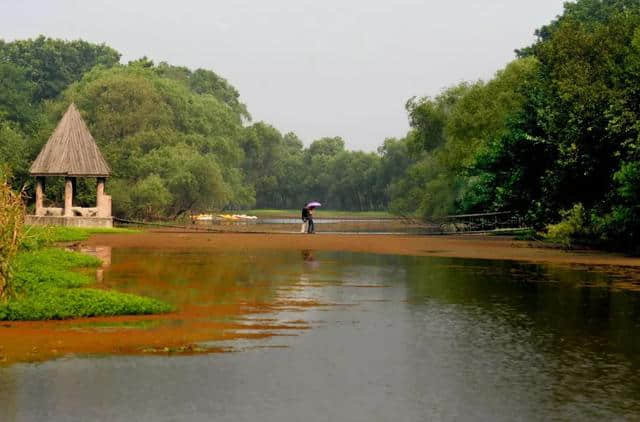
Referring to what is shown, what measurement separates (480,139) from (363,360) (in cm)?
4959

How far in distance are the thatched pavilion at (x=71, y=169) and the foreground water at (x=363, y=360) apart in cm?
3319

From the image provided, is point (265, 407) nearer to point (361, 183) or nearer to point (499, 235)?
point (499, 235)

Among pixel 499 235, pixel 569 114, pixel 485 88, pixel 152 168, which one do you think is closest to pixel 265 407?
pixel 569 114

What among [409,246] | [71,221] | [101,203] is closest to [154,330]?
[409,246]

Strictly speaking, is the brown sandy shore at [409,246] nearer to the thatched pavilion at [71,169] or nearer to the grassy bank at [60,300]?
the thatched pavilion at [71,169]

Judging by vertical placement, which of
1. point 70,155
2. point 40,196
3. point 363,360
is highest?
point 70,155

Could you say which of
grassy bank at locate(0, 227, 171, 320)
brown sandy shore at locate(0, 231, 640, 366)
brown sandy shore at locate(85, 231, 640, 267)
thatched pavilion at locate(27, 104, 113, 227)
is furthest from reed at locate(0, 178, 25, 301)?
thatched pavilion at locate(27, 104, 113, 227)

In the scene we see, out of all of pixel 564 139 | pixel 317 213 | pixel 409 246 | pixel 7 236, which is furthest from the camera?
pixel 317 213

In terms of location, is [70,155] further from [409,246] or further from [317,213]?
[317,213]

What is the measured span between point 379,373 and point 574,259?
23.5 meters

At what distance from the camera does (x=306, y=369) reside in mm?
11953

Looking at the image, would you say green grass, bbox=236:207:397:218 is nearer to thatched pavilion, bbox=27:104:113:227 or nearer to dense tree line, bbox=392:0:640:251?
dense tree line, bbox=392:0:640:251

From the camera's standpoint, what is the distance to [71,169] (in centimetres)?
5603

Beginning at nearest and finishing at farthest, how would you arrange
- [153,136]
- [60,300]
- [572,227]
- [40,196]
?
[60,300] → [572,227] → [40,196] → [153,136]
